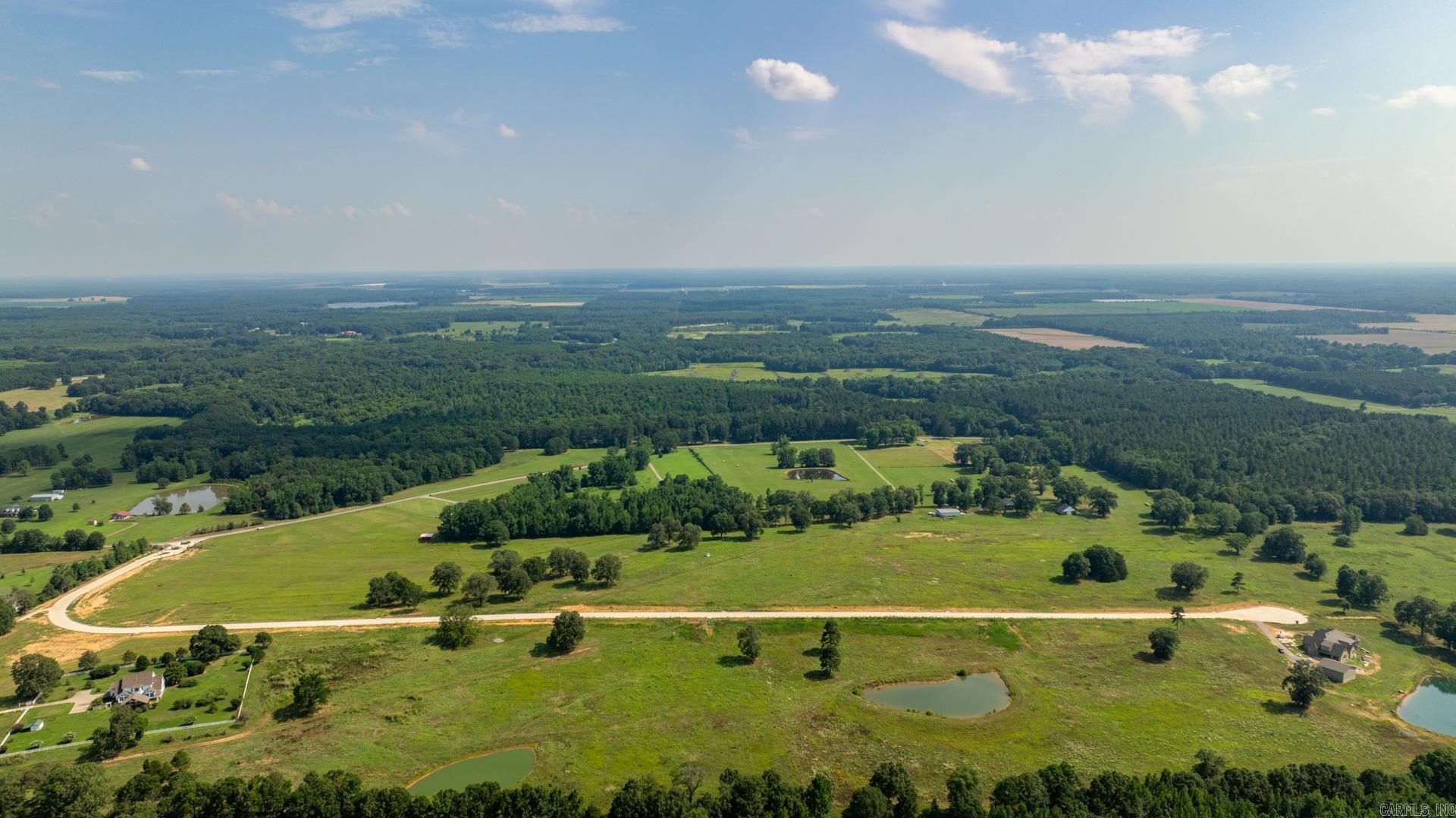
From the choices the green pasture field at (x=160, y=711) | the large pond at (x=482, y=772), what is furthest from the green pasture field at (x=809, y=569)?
the large pond at (x=482, y=772)

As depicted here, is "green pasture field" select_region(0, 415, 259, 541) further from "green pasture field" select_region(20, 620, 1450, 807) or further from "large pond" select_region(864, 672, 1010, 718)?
"large pond" select_region(864, 672, 1010, 718)

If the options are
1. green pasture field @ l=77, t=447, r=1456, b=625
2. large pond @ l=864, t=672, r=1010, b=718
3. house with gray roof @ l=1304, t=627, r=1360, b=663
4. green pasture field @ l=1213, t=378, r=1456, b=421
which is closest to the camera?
large pond @ l=864, t=672, r=1010, b=718

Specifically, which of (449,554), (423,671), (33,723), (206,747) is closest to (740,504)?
(449,554)

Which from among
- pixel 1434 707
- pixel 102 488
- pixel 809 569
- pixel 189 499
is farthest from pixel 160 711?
pixel 1434 707

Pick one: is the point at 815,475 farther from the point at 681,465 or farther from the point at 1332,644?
the point at 1332,644

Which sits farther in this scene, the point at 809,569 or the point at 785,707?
the point at 809,569

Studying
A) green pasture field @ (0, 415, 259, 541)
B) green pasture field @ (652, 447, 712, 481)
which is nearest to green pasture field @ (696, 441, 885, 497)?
green pasture field @ (652, 447, 712, 481)

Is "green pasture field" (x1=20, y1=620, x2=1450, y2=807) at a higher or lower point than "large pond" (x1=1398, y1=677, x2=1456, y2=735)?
higher

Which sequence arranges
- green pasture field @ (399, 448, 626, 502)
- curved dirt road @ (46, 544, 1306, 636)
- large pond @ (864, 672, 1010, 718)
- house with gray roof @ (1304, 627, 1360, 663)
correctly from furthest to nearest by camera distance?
green pasture field @ (399, 448, 626, 502) < curved dirt road @ (46, 544, 1306, 636) < house with gray roof @ (1304, 627, 1360, 663) < large pond @ (864, 672, 1010, 718)

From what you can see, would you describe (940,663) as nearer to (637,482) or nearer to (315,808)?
(315,808)
